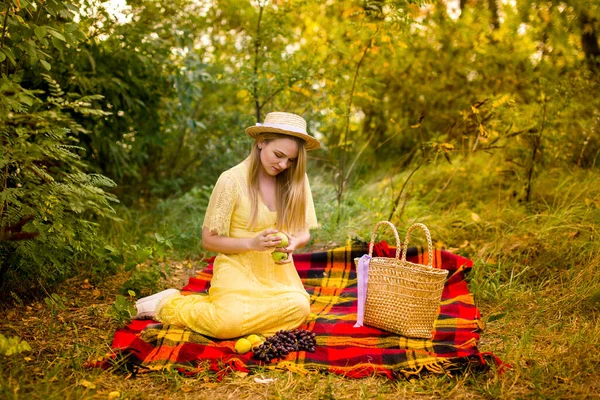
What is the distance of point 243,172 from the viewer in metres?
3.34

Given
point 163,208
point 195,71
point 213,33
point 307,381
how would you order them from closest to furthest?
point 307,381, point 195,71, point 163,208, point 213,33

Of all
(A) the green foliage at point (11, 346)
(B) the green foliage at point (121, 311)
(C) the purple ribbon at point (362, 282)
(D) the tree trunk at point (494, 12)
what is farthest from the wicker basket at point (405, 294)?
(D) the tree trunk at point (494, 12)

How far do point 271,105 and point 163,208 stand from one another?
1650 millimetres

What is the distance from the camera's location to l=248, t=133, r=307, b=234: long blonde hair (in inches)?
130

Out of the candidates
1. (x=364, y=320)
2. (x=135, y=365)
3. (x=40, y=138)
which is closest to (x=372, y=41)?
(x=364, y=320)

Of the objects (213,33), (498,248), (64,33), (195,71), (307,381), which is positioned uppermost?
(213,33)

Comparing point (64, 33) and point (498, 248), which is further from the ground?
point (64, 33)

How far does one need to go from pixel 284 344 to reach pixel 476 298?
1.68 meters

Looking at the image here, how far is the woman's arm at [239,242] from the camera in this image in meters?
3.03

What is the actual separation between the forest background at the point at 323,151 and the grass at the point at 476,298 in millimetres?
18

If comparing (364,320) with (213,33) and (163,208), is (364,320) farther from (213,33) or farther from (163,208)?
(213,33)

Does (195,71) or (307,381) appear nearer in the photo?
(307,381)

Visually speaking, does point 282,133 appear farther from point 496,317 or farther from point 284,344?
point 496,317

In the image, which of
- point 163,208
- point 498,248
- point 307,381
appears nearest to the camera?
point 307,381
